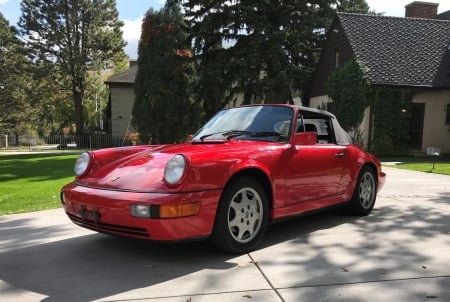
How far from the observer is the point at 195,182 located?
154 inches

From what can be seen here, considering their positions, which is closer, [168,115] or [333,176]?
[333,176]

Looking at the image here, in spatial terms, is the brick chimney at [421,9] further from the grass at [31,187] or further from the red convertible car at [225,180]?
the red convertible car at [225,180]

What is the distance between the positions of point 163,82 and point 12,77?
2755cm

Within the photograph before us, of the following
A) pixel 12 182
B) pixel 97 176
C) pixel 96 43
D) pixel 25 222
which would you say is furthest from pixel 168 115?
pixel 96 43

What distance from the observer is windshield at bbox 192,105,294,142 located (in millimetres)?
5020

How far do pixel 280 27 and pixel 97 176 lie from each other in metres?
19.5

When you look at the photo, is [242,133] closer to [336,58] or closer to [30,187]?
[30,187]

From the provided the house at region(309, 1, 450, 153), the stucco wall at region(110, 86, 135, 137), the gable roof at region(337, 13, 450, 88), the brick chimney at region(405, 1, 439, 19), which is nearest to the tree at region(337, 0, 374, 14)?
the brick chimney at region(405, 1, 439, 19)

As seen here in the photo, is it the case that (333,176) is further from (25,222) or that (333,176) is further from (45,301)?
(25,222)

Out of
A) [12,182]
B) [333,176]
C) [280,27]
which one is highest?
[280,27]

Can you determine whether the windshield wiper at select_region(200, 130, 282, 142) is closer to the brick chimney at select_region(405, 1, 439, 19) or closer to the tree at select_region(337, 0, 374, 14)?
the brick chimney at select_region(405, 1, 439, 19)

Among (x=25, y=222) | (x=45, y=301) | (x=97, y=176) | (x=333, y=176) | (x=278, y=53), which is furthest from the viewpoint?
(x=278, y=53)

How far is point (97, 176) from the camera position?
4543 millimetres

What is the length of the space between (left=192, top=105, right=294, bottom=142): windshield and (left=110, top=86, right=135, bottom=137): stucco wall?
30.9 metres
